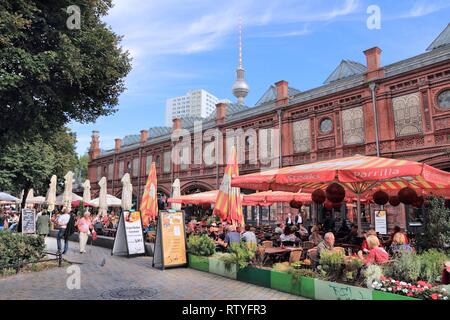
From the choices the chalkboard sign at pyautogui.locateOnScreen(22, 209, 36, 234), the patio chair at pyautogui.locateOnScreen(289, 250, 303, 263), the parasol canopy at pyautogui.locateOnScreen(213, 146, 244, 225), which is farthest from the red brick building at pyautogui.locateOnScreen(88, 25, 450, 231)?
the chalkboard sign at pyautogui.locateOnScreen(22, 209, 36, 234)

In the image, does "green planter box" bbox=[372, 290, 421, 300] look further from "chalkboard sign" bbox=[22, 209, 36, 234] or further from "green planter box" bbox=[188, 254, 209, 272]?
"chalkboard sign" bbox=[22, 209, 36, 234]

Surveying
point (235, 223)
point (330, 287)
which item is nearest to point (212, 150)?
point (235, 223)

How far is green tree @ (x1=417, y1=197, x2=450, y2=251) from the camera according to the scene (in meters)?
8.30

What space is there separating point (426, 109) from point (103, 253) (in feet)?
52.9

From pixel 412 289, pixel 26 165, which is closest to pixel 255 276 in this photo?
pixel 412 289

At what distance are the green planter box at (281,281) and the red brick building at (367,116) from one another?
11.7 meters

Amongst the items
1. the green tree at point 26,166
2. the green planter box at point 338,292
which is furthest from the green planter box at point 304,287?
the green tree at point 26,166

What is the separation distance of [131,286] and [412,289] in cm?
539

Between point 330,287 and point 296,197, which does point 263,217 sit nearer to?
point 296,197

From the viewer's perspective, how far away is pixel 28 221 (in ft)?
39.0

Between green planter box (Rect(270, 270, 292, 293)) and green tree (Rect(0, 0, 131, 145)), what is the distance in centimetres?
710

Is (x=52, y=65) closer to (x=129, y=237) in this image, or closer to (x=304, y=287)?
(x=129, y=237)

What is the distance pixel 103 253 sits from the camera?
12148mm

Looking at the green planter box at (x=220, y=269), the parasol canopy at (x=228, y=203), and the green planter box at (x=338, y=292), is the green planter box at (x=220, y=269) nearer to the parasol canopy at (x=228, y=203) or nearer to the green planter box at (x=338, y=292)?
the parasol canopy at (x=228, y=203)
